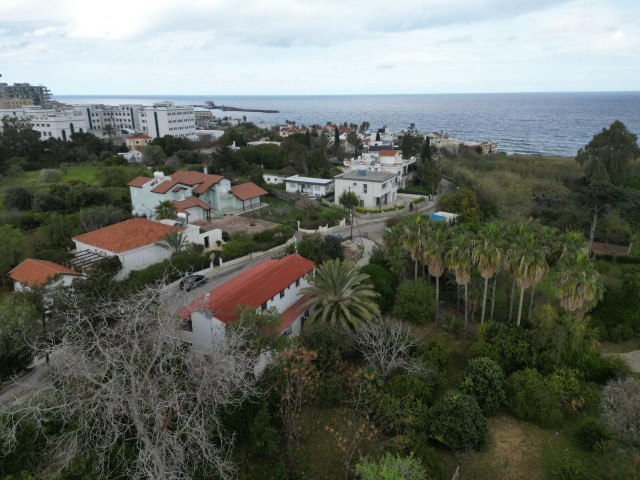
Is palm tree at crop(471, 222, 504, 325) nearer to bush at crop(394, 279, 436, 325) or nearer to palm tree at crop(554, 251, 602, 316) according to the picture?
palm tree at crop(554, 251, 602, 316)

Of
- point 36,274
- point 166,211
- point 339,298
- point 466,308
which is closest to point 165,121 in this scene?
point 166,211

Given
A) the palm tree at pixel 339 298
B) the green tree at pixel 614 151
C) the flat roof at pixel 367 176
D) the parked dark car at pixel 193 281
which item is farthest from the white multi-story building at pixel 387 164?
the palm tree at pixel 339 298

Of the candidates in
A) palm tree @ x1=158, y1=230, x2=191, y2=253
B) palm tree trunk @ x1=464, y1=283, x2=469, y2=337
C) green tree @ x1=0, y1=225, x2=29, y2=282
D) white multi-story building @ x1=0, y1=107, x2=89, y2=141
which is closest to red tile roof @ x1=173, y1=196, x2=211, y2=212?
palm tree @ x1=158, y1=230, x2=191, y2=253

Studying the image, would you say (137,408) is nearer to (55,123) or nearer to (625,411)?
(625,411)

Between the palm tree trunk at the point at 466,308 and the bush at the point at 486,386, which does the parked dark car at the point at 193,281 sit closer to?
the palm tree trunk at the point at 466,308

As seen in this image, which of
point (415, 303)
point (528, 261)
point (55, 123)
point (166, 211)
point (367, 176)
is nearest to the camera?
point (528, 261)
